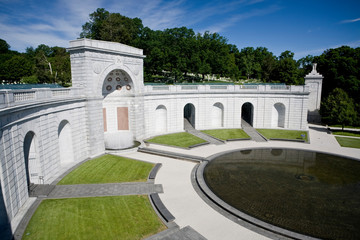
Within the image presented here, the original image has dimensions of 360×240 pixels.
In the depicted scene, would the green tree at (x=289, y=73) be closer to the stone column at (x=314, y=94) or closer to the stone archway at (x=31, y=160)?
the stone column at (x=314, y=94)

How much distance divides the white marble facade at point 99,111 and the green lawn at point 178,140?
201cm

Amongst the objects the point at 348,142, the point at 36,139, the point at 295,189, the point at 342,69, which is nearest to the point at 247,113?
the point at 348,142

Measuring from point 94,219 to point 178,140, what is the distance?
60.8ft

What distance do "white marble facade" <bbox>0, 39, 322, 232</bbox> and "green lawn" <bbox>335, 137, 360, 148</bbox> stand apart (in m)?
5.46

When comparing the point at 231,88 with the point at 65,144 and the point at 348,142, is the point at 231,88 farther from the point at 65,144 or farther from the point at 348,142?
the point at 65,144

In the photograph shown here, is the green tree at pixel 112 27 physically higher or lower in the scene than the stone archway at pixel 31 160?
higher

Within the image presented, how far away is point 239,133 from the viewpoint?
114 ft

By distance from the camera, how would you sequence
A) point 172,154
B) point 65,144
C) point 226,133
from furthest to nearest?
point 226,133, point 172,154, point 65,144

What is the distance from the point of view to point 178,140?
1222 inches

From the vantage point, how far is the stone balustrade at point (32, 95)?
13471mm

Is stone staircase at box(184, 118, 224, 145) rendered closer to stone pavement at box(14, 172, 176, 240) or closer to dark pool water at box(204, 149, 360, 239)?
dark pool water at box(204, 149, 360, 239)

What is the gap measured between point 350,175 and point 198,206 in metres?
15.1

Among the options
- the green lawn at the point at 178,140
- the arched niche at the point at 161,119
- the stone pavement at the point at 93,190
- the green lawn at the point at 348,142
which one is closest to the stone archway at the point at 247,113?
the green lawn at the point at 348,142

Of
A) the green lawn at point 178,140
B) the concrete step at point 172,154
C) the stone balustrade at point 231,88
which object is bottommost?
the concrete step at point 172,154
